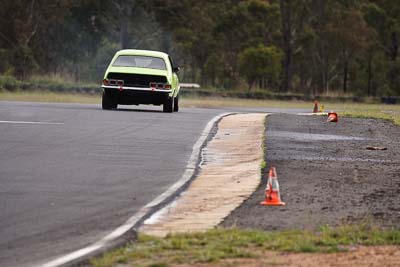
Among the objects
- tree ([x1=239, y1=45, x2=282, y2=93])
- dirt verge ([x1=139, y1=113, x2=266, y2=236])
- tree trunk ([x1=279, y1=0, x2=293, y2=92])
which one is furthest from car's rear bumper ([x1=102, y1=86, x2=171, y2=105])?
tree trunk ([x1=279, y1=0, x2=293, y2=92])

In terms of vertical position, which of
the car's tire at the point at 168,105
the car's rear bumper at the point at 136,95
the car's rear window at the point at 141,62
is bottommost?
the car's tire at the point at 168,105

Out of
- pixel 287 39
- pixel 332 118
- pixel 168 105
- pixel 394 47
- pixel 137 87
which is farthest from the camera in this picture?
pixel 394 47

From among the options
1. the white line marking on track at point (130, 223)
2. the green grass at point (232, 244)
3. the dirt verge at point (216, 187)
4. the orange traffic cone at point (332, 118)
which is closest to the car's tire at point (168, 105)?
the orange traffic cone at point (332, 118)

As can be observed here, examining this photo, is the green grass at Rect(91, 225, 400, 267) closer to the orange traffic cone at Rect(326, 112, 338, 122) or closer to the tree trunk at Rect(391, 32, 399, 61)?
the orange traffic cone at Rect(326, 112, 338, 122)

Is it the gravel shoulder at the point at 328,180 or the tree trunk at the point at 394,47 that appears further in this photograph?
the tree trunk at the point at 394,47

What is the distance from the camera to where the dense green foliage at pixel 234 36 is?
192 ft

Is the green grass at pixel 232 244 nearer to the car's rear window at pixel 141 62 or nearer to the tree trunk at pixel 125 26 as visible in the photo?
the car's rear window at pixel 141 62

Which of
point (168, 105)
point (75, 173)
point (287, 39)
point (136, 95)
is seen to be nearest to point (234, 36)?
point (287, 39)

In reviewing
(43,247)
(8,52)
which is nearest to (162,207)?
(43,247)

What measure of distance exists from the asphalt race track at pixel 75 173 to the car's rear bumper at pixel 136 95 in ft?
13.3

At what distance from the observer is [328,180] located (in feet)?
39.9

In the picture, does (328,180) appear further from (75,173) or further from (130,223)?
(130,223)

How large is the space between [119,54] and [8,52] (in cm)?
2912

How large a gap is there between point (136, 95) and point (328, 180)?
578 inches
